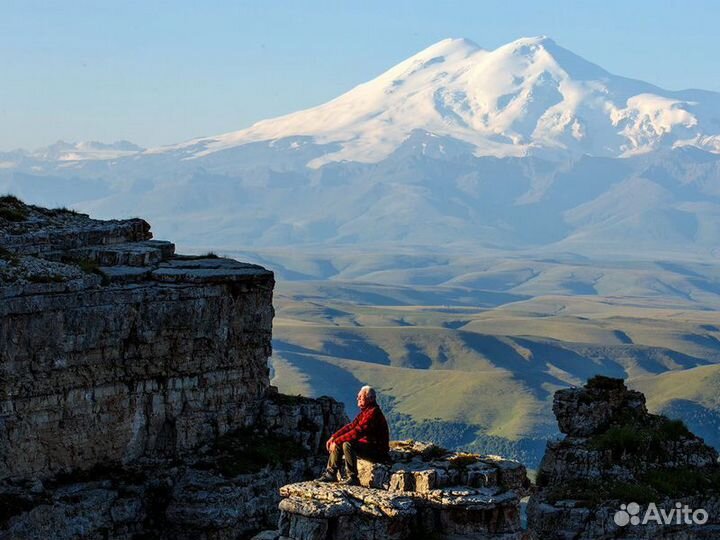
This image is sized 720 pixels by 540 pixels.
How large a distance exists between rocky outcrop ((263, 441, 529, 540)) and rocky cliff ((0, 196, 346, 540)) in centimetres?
1148

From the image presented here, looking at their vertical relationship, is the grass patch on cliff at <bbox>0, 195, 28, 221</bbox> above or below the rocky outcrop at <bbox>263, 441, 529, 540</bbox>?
above

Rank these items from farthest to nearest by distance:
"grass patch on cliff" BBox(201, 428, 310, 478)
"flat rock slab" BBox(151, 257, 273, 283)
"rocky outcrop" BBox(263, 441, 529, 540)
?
"flat rock slab" BBox(151, 257, 273, 283) < "grass patch on cliff" BBox(201, 428, 310, 478) < "rocky outcrop" BBox(263, 441, 529, 540)

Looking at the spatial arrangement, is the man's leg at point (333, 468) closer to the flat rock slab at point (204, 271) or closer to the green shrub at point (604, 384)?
the green shrub at point (604, 384)

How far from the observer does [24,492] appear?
3484 cm

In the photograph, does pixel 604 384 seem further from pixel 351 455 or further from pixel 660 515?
pixel 351 455

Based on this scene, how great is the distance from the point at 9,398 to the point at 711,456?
586 inches

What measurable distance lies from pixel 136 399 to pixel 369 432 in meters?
13.4

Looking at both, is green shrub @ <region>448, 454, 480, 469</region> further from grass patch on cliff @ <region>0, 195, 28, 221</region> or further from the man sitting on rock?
grass patch on cliff @ <region>0, 195, 28, 221</region>

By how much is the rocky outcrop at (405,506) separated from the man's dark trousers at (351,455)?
0.20m

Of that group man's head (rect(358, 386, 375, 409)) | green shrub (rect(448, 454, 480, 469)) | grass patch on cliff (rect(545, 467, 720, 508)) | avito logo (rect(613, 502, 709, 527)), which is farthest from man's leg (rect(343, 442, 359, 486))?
avito logo (rect(613, 502, 709, 527))

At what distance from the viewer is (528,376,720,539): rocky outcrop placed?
96.0 ft

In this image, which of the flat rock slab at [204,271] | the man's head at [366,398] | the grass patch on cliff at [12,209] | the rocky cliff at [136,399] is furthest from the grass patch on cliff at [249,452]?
the man's head at [366,398]

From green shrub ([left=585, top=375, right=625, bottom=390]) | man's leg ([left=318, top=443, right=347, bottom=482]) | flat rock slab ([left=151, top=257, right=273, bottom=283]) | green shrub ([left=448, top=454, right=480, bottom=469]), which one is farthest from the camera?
flat rock slab ([left=151, top=257, right=273, bottom=283])

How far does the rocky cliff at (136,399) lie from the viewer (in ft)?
115
